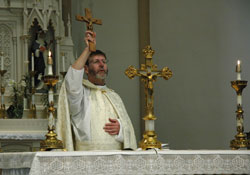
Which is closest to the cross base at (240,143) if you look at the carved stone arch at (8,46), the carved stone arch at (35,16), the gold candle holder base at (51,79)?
the gold candle holder base at (51,79)

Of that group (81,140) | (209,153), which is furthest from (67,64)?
(209,153)

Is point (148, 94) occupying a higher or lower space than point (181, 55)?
lower

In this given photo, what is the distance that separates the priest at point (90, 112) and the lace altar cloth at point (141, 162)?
3.61 feet

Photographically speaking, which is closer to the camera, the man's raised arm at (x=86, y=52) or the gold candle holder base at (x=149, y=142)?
the gold candle holder base at (x=149, y=142)

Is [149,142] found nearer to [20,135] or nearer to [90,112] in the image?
[90,112]

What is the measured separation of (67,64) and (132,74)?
12.9 ft

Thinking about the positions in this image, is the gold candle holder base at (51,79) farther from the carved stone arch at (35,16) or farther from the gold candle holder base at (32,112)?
the carved stone arch at (35,16)

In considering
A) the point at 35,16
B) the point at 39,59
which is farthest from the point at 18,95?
the point at 35,16

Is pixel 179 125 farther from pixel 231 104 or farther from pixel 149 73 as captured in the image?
pixel 149 73

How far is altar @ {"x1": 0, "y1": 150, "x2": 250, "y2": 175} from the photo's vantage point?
4.00 meters

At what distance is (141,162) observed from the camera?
4.16m

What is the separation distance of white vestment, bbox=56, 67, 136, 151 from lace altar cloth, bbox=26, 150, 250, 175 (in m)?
1.10

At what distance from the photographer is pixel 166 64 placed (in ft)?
31.8

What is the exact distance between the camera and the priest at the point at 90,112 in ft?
16.9
